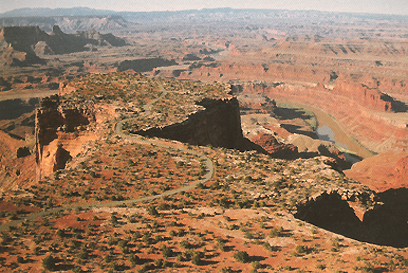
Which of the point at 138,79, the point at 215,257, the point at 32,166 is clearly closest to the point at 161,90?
the point at 138,79

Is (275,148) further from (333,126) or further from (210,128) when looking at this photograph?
(333,126)

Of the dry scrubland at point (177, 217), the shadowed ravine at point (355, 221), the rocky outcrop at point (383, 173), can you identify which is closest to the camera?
the dry scrubland at point (177, 217)

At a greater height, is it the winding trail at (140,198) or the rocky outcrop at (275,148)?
the winding trail at (140,198)

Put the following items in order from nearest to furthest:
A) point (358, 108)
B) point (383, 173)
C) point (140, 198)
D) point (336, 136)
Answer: point (140, 198)
point (383, 173)
point (336, 136)
point (358, 108)

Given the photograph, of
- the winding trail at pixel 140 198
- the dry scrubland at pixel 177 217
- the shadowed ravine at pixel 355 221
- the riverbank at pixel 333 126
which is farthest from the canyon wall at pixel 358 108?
the winding trail at pixel 140 198

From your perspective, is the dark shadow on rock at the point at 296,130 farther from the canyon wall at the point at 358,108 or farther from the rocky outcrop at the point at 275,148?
the rocky outcrop at the point at 275,148

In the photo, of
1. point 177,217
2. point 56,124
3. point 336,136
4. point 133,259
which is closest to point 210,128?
point 56,124
